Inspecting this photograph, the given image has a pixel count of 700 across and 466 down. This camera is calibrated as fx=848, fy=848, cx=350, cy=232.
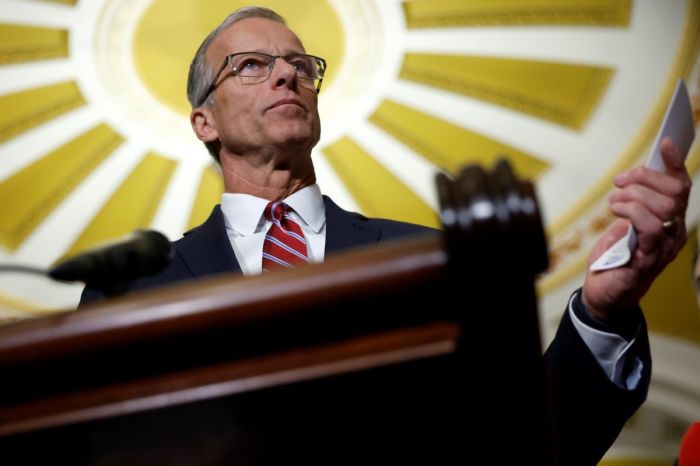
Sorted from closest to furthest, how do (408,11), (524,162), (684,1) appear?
(684,1), (408,11), (524,162)

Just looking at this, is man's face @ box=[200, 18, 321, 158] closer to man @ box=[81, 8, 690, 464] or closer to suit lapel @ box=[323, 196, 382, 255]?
man @ box=[81, 8, 690, 464]

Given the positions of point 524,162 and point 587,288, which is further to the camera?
point 524,162

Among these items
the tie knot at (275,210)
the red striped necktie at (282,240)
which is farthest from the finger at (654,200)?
the tie knot at (275,210)

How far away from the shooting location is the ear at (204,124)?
6.29 ft

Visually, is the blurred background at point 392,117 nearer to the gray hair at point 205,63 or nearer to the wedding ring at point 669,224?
the gray hair at point 205,63

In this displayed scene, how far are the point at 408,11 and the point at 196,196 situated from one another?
2.08 meters

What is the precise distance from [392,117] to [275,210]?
4534 millimetres

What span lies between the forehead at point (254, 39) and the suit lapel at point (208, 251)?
481mm

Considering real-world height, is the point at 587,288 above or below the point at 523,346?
below

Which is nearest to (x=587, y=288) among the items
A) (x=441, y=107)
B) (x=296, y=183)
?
(x=296, y=183)

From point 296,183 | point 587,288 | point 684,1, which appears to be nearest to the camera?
point 587,288

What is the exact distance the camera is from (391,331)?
→ 2.23ft

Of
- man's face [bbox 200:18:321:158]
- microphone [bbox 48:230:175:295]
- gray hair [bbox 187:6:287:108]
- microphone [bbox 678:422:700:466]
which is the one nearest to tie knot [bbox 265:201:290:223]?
man's face [bbox 200:18:321:158]

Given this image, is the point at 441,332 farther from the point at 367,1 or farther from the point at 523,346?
the point at 367,1
